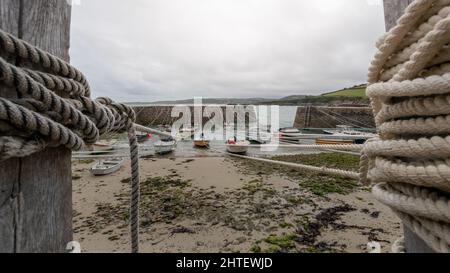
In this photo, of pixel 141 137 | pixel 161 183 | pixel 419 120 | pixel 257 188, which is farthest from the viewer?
pixel 141 137

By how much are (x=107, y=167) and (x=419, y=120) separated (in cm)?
1232

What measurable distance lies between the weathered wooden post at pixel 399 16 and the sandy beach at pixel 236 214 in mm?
4339

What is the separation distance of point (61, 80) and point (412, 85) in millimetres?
1010

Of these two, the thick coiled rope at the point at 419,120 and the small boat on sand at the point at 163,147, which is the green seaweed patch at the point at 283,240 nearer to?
the thick coiled rope at the point at 419,120

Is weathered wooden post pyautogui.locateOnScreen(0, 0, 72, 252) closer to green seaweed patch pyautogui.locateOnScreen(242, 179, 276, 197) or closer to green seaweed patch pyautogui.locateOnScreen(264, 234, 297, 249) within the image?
green seaweed patch pyautogui.locateOnScreen(264, 234, 297, 249)

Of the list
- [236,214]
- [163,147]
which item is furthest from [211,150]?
[163,147]

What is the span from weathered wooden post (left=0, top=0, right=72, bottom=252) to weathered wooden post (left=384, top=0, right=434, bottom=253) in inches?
44.5

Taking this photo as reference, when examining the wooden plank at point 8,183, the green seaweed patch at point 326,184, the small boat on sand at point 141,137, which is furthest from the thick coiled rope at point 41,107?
the small boat on sand at point 141,137

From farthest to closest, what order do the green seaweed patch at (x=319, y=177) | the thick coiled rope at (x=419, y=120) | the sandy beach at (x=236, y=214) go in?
the green seaweed patch at (x=319, y=177), the sandy beach at (x=236, y=214), the thick coiled rope at (x=419, y=120)

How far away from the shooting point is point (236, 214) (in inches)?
258

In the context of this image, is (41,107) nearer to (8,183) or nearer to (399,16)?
(8,183)

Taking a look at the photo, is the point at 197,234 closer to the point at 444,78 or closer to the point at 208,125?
the point at 444,78

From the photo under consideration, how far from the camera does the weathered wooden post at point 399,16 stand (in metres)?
0.74
